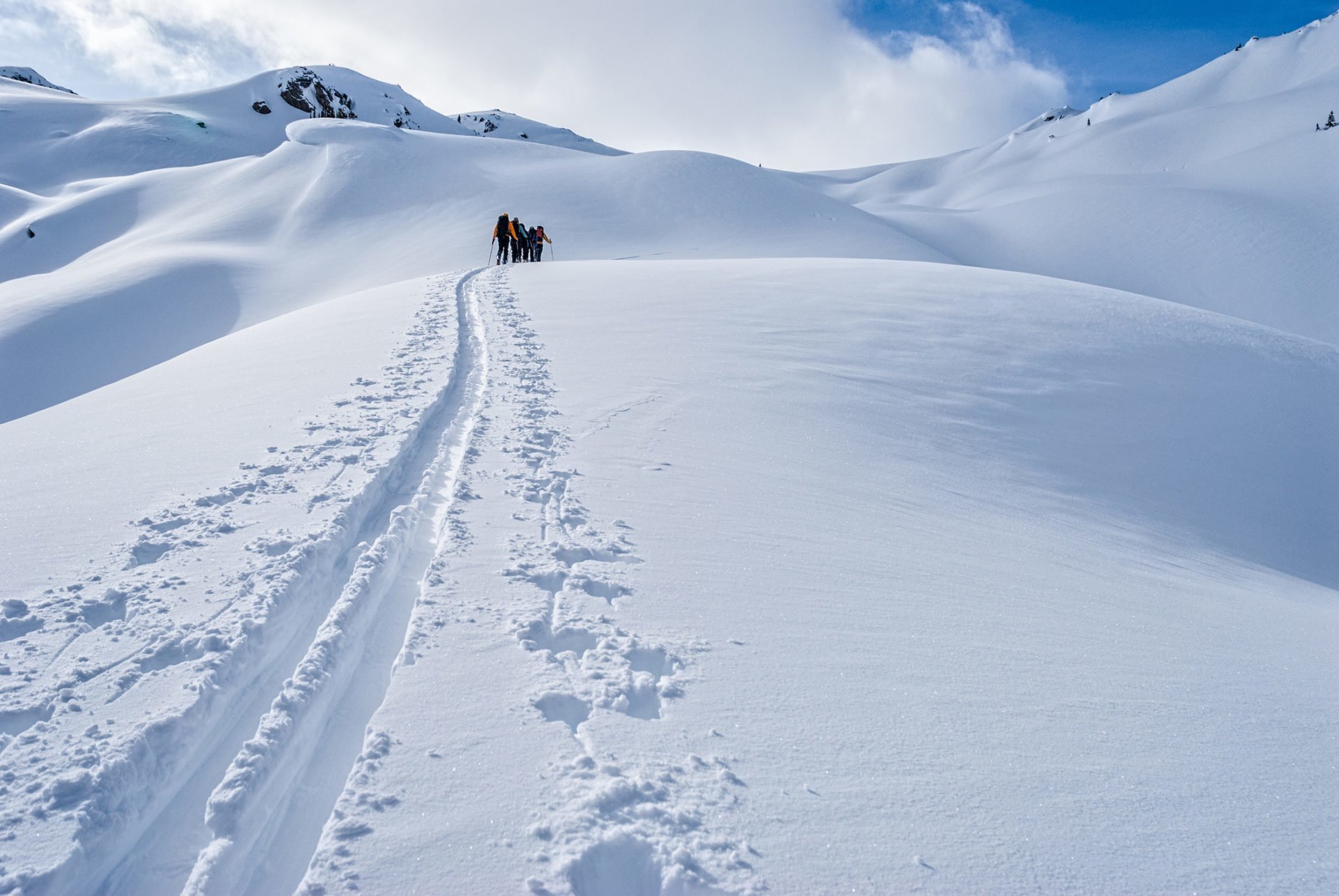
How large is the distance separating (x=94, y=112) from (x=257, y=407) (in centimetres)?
8863

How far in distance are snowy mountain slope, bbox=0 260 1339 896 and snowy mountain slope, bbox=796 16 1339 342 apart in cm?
2552

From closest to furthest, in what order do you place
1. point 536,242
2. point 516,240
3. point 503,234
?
point 503,234 < point 516,240 < point 536,242

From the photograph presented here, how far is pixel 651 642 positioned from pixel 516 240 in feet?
57.3

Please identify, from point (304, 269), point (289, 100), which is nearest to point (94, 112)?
point (289, 100)

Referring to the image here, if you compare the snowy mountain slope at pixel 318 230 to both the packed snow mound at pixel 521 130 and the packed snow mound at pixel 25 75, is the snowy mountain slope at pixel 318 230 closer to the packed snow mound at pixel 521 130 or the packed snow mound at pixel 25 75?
the packed snow mound at pixel 521 130

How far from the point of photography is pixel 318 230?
95.8 ft

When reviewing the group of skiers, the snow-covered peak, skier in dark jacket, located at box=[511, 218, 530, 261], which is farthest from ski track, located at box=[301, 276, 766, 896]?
the snow-covered peak

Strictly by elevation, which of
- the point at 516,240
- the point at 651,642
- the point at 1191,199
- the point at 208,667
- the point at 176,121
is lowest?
the point at 208,667

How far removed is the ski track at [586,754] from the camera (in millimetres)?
2062

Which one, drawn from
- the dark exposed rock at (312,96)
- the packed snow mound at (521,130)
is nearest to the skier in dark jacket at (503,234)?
the dark exposed rock at (312,96)

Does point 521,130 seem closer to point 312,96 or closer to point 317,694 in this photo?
point 312,96

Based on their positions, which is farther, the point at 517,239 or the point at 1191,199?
the point at 1191,199

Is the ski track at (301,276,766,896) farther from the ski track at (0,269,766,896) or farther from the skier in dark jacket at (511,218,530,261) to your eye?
the skier in dark jacket at (511,218,530,261)

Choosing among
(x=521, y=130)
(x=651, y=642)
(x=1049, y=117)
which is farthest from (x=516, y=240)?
(x=521, y=130)
